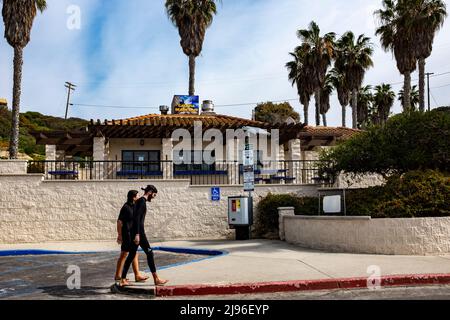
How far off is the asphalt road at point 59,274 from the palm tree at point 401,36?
67.9ft

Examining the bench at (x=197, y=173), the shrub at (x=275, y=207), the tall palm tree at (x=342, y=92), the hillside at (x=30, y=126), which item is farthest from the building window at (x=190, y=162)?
the tall palm tree at (x=342, y=92)

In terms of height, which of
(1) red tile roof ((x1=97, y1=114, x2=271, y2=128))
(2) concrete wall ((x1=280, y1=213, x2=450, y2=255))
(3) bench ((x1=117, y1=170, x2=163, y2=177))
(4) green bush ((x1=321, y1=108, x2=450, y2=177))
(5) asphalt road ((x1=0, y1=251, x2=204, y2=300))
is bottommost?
(5) asphalt road ((x1=0, y1=251, x2=204, y2=300))

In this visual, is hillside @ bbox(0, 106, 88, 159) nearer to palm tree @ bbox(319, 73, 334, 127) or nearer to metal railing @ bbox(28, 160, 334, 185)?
metal railing @ bbox(28, 160, 334, 185)

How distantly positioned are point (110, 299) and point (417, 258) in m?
7.19

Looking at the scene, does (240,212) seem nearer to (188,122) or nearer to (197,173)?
(197,173)

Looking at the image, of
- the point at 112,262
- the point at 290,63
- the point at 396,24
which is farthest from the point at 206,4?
the point at 112,262

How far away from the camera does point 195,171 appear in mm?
20062

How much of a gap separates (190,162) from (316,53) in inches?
842

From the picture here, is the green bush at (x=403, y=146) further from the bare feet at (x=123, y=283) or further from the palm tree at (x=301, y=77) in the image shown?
the palm tree at (x=301, y=77)

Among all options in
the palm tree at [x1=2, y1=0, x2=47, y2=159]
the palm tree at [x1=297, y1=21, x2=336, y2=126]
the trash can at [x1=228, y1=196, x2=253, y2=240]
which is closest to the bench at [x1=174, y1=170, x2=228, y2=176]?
the trash can at [x1=228, y1=196, x2=253, y2=240]

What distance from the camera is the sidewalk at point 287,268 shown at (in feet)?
25.3

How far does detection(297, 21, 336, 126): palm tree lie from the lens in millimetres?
37062

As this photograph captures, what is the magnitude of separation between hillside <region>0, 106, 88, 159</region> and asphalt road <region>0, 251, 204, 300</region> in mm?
20614

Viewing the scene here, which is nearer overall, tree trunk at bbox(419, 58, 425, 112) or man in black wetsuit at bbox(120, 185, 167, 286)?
man in black wetsuit at bbox(120, 185, 167, 286)
